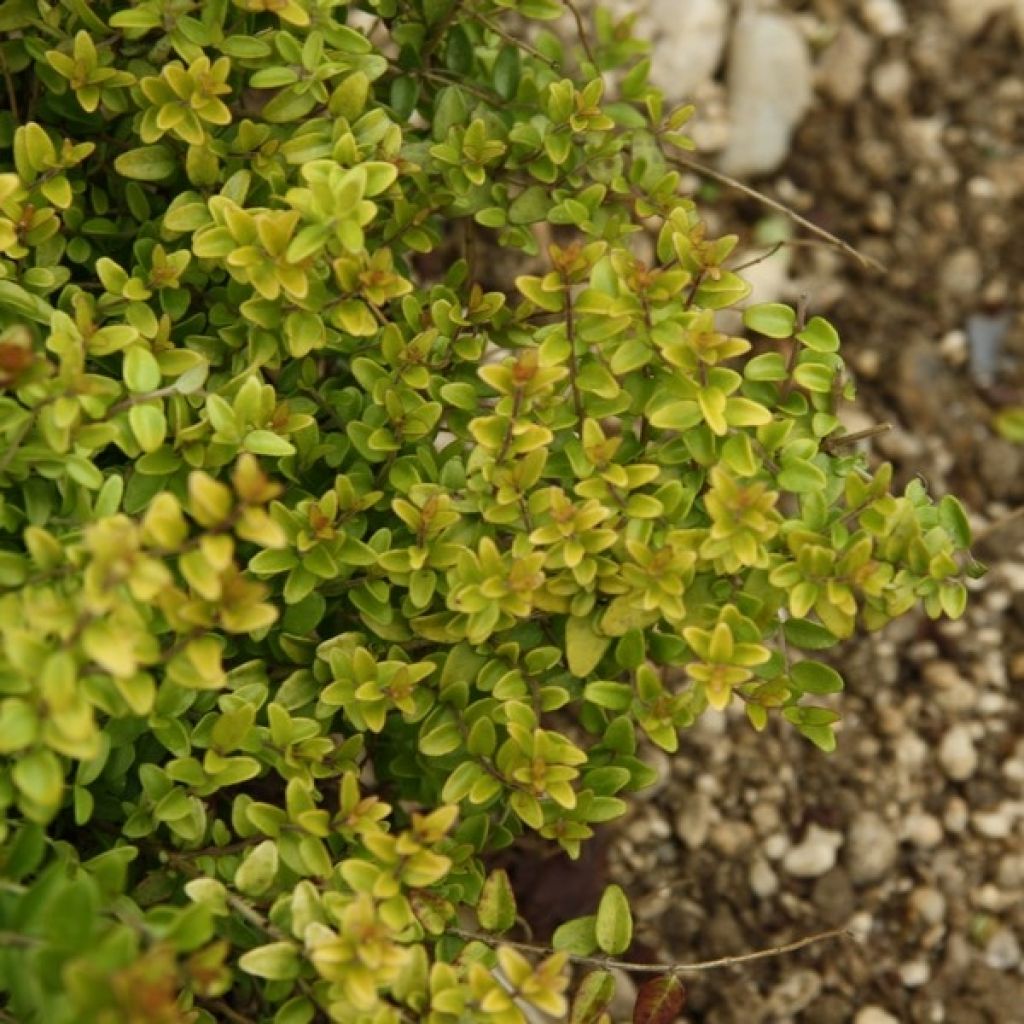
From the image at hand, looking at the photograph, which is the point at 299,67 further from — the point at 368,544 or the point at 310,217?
the point at 368,544

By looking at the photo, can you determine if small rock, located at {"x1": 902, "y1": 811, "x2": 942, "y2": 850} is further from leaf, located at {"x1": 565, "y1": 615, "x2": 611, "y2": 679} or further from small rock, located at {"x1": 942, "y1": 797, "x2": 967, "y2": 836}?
leaf, located at {"x1": 565, "y1": 615, "x2": 611, "y2": 679}

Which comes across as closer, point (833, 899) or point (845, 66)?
point (833, 899)

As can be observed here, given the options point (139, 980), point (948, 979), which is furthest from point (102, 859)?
point (948, 979)

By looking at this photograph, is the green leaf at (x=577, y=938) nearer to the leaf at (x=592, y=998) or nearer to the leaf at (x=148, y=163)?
the leaf at (x=592, y=998)

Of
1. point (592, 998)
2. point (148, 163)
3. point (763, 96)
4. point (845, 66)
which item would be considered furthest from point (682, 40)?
point (592, 998)

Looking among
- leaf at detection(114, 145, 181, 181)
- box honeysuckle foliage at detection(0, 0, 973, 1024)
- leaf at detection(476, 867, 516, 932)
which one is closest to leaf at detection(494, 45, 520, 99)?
box honeysuckle foliage at detection(0, 0, 973, 1024)

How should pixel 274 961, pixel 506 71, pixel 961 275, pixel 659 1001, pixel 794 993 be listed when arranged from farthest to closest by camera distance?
pixel 961 275 → pixel 794 993 → pixel 506 71 → pixel 659 1001 → pixel 274 961

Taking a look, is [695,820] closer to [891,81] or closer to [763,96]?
[763,96]
